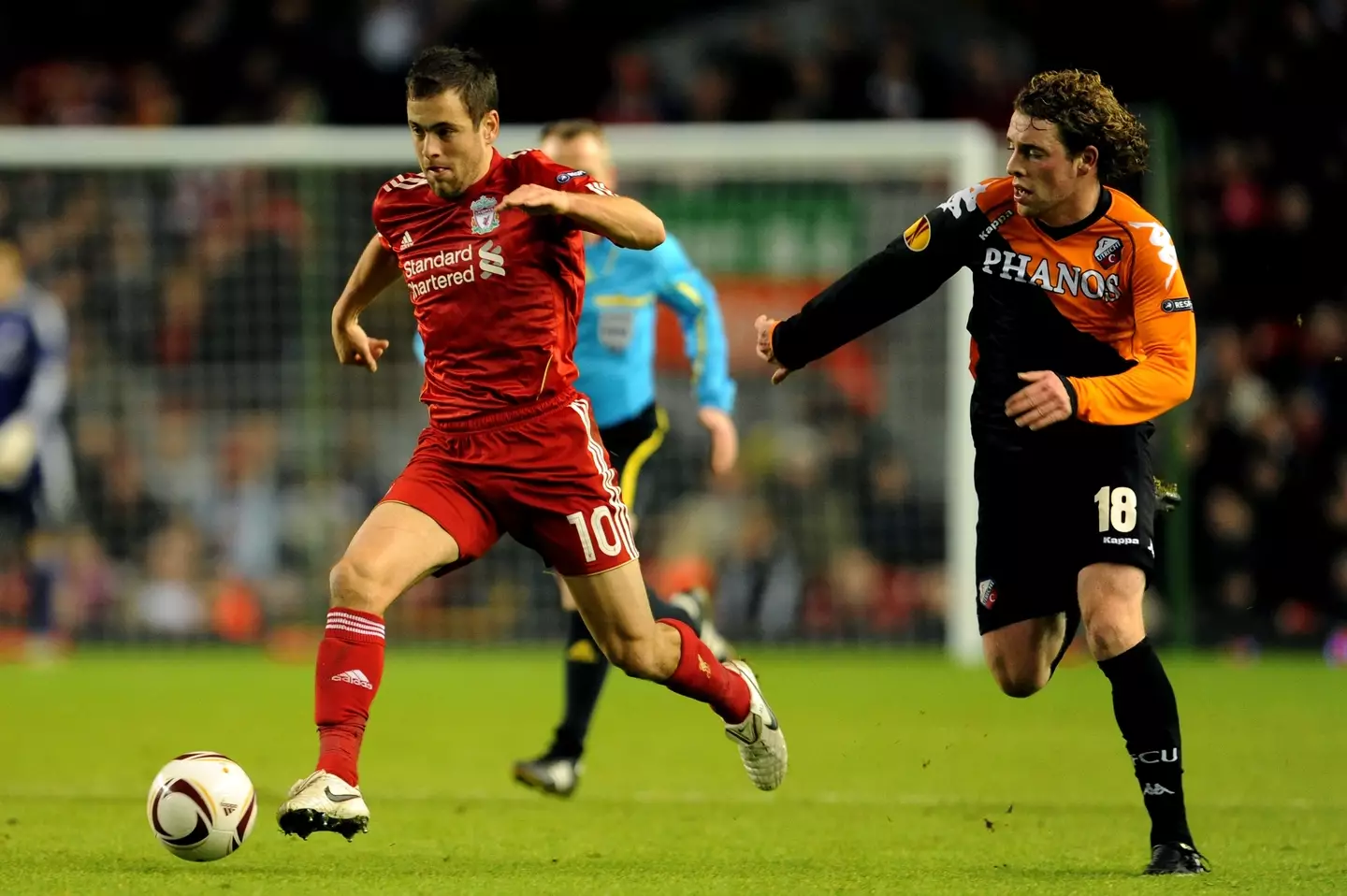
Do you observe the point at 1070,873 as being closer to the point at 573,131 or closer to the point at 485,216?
the point at 485,216

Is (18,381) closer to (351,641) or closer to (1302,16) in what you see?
(351,641)

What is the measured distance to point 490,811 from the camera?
7035mm

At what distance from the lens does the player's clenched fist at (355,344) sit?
250 inches

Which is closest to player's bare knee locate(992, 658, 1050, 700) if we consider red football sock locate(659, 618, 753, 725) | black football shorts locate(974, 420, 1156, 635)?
black football shorts locate(974, 420, 1156, 635)

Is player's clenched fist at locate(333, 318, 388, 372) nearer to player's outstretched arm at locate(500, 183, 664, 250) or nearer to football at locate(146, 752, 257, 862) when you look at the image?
player's outstretched arm at locate(500, 183, 664, 250)

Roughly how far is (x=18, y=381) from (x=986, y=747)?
672 cm

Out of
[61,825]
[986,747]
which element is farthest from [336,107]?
[61,825]

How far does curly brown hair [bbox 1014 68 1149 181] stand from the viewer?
5.70 meters

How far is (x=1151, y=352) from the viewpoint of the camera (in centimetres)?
563

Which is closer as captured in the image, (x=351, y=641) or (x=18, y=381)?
(x=351, y=641)

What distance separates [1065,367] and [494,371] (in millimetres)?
1642

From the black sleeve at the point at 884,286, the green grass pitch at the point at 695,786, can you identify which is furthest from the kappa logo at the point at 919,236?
the green grass pitch at the point at 695,786

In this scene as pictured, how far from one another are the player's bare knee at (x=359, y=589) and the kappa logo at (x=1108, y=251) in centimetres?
217

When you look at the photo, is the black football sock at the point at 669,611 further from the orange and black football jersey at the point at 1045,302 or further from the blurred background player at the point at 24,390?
the blurred background player at the point at 24,390
